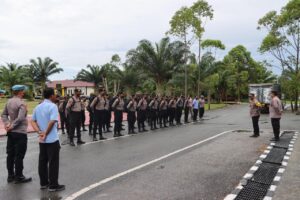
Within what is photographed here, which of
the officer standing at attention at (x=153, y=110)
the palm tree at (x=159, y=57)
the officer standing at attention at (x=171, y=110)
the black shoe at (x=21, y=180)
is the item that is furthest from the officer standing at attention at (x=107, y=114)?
the palm tree at (x=159, y=57)

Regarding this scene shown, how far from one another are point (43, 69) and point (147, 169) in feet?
166

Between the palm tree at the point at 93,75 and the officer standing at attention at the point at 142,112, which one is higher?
the palm tree at the point at 93,75

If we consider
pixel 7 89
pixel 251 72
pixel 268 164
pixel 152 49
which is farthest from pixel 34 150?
pixel 251 72

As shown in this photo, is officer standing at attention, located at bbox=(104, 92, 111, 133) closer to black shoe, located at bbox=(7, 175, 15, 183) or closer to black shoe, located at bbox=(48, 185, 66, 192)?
black shoe, located at bbox=(7, 175, 15, 183)

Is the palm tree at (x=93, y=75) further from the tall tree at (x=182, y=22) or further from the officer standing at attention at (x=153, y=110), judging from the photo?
the officer standing at attention at (x=153, y=110)

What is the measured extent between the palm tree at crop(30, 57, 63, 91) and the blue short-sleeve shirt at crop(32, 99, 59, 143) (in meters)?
51.4

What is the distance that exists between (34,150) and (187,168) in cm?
520

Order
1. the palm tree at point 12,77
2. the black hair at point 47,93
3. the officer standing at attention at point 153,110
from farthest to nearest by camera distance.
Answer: the palm tree at point 12,77, the officer standing at attention at point 153,110, the black hair at point 47,93

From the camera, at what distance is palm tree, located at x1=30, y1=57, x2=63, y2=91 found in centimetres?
5603

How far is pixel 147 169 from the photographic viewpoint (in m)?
8.39

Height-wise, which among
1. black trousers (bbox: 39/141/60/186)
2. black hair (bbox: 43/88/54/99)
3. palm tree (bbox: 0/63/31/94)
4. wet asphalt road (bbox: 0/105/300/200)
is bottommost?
wet asphalt road (bbox: 0/105/300/200)

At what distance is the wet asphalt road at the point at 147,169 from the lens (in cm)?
645

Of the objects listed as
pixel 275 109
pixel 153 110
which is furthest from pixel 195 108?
pixel 275 109

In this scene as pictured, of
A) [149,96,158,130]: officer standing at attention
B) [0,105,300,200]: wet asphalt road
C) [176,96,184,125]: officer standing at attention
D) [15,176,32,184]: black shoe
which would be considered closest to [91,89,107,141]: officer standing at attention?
[0,105,300,200]: wet asphalt road
